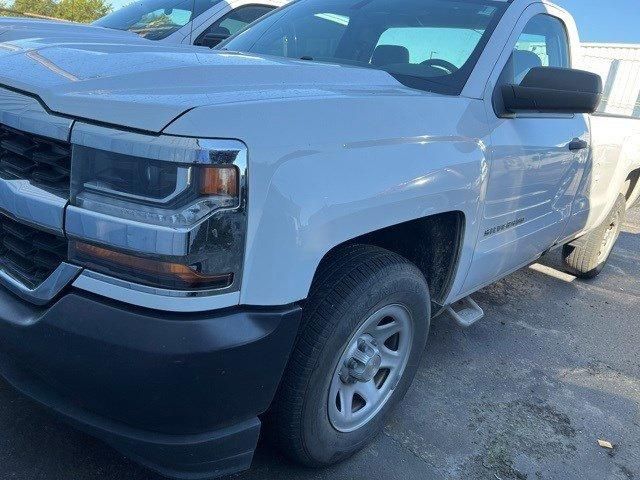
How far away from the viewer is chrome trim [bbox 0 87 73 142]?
1.48m

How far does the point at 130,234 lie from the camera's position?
4.64 ft

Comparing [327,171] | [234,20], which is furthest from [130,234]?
[234,20]

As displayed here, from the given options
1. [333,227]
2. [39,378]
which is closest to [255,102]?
[333,227]

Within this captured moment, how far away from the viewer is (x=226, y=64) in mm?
1924

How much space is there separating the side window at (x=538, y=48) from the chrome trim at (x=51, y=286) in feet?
6.58

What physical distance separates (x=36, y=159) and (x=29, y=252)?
269 mm

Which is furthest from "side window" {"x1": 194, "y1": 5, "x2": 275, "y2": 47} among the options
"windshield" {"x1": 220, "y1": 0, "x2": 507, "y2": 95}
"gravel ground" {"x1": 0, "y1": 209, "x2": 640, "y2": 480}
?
"gravel ground" {"x1": 0, "y1": 209, "x2": 640, "y2": 480}

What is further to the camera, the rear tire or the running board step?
the rear tire

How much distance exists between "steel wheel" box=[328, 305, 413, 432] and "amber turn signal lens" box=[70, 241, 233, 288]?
67cm

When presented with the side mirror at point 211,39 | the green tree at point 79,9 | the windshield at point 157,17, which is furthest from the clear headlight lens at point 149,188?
the green tree at point 79,9

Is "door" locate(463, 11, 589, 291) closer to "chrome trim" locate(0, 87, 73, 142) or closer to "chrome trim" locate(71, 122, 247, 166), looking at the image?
"chrome trim" locate(71, 122, 247, 166)

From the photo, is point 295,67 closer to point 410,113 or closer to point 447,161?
point 410,113

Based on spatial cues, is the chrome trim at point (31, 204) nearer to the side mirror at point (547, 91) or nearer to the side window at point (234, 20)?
the side mirror at point (547, 91)

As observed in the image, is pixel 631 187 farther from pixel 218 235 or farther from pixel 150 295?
pixel 150 295
